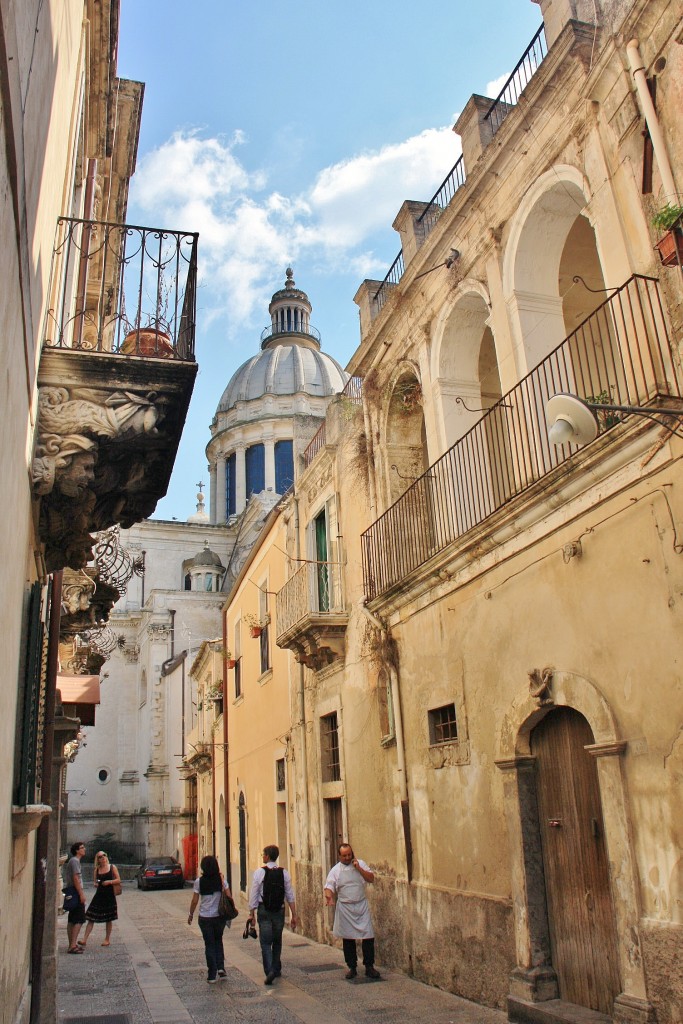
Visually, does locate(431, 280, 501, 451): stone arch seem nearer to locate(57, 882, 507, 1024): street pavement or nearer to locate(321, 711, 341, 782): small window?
locate(321, 711, 341, 782): small window

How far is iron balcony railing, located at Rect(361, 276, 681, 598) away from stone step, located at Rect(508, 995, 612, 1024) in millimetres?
4243

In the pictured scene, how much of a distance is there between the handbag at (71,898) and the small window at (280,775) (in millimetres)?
4578

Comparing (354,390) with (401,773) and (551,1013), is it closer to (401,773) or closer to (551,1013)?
(401,773)

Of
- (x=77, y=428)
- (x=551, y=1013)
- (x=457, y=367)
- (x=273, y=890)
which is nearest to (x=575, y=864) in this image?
(x=551, y=1013)

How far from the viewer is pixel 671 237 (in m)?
5.75

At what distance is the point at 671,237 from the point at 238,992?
907cm

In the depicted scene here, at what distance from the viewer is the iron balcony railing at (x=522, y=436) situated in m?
6.55

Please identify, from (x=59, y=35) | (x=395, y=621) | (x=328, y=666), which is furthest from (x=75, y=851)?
(x=59, y=35)

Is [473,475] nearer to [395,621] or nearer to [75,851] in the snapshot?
[395,621]

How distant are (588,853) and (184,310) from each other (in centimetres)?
552

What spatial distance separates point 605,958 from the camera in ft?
22.1

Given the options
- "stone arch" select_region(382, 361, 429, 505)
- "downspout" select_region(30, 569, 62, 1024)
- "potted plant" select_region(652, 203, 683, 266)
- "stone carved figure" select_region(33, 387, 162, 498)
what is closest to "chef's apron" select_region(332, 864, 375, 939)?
"downspout" select_region(30, 569, 62, 1024)

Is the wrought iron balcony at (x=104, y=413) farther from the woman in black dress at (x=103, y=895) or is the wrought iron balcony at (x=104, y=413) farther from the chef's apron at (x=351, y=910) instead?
the woman in black dress at (x=103, y=895)

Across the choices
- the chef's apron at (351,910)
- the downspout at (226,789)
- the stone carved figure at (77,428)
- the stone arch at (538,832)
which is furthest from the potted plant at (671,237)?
the downspout at (226,789)
